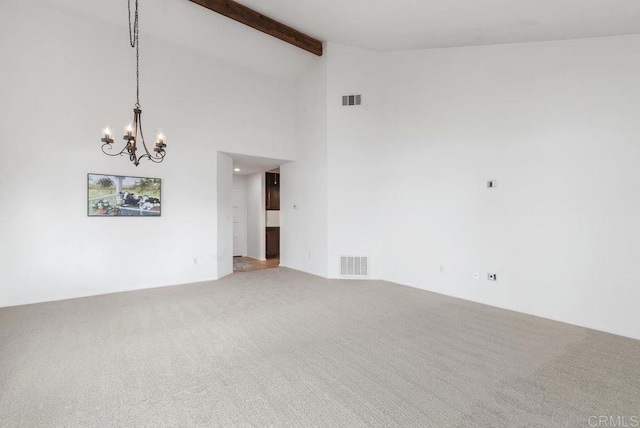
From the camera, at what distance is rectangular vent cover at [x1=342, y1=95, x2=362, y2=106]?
6.03 m

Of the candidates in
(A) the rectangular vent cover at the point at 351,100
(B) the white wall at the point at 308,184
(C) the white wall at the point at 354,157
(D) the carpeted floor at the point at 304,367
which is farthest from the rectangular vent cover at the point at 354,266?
(A) the rectangular vent cover at the point at 351,100

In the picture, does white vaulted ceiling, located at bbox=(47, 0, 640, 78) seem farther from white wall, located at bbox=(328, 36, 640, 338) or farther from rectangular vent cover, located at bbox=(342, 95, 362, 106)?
rectangular vent cover, located at bbox=(342, 95, 362, 106)

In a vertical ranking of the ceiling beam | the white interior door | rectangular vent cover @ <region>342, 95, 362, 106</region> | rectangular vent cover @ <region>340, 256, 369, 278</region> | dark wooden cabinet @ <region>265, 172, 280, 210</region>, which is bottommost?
rectangular vent cover @ <region>340, 256, 369, 278</region>

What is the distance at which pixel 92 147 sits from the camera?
4805 mm

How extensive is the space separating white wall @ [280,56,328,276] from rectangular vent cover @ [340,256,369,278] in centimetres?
38

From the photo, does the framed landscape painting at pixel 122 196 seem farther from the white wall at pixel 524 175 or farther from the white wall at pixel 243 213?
the white wall at pixel 524 175

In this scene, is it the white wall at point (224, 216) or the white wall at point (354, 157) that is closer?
the white wall at point (354, 157)

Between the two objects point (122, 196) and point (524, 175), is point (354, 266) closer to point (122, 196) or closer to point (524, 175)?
point (524, 175)

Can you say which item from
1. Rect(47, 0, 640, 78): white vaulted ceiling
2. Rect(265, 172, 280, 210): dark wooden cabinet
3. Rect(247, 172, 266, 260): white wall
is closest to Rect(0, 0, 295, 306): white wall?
Rect(47, 0, 640, 78): white vaulted ceiling

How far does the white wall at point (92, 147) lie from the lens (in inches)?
169

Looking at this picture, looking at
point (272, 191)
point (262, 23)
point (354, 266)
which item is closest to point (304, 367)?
point (354, 266)

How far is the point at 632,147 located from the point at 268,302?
16.4 feet

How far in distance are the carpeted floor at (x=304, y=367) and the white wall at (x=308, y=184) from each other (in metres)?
2.30

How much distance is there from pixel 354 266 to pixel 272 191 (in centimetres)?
396
